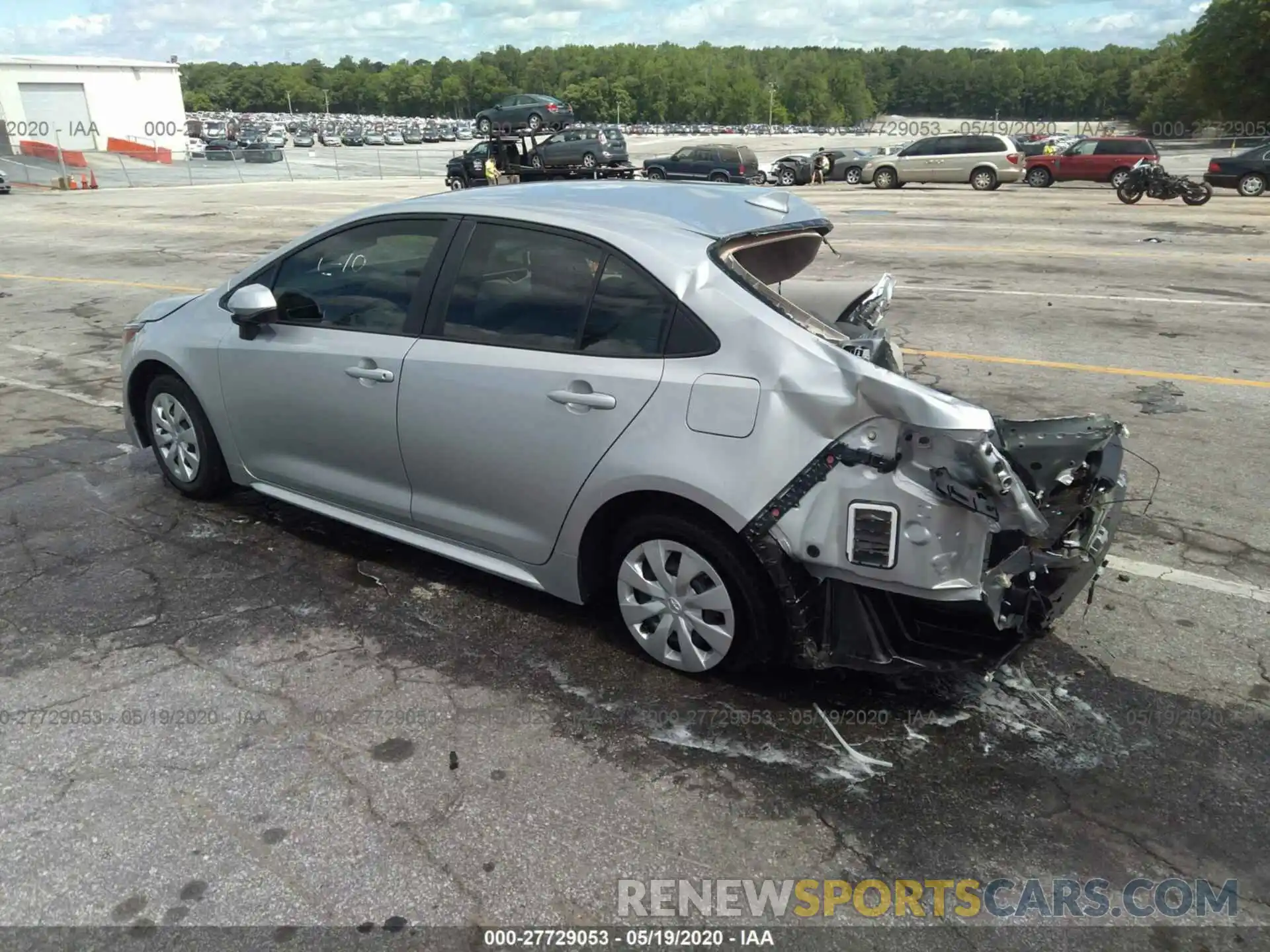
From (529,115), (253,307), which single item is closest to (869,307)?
(253,307)

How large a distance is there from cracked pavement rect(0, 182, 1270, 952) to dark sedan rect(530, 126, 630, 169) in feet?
96.3

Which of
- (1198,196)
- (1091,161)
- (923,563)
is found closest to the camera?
(923,563)

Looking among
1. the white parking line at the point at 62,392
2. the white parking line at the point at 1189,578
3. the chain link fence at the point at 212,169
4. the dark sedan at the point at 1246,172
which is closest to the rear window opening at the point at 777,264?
the white parking line at the point at 1189,578

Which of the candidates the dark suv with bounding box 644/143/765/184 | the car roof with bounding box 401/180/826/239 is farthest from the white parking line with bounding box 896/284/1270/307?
the dark suv with bounding box 644/143/765/184

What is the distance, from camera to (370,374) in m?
4.11

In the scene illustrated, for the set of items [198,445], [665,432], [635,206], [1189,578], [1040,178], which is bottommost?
[1040,178]

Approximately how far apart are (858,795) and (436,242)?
8.85 feet

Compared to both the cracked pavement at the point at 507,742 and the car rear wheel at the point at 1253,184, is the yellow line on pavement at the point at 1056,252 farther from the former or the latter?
the car rear wheel at the point at 1253,184

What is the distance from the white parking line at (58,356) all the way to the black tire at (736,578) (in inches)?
277

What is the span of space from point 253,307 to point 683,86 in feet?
613

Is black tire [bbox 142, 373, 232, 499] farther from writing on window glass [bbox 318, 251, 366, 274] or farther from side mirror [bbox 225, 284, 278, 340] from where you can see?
writing on window glass [bbox 318, 251, 366, 274]

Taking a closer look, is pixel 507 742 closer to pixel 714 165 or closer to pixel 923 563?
pixel 923 563

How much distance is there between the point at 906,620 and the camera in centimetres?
332

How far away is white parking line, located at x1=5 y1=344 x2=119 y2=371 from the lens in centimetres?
877
